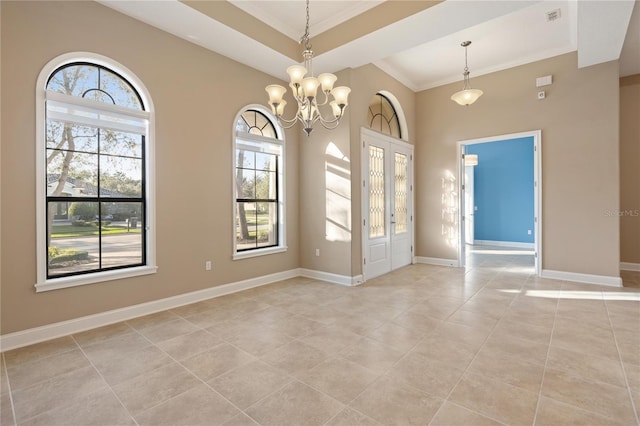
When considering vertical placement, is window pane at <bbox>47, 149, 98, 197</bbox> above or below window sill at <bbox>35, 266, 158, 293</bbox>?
above

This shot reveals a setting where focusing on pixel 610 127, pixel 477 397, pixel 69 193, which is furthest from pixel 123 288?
pixel 610 127

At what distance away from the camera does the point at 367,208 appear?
516cm

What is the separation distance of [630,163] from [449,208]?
313cm

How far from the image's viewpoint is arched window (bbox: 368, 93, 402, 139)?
5516mm

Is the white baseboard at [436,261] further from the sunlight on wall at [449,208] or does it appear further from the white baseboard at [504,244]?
the white baseboard at [504,244]

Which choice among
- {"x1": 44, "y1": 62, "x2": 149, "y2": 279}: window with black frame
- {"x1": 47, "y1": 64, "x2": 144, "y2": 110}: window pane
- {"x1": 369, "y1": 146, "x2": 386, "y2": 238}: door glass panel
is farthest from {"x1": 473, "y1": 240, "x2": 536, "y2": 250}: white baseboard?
{"x1": 47, "y1": 64, "x2": 144, "y2": 110}: window pane

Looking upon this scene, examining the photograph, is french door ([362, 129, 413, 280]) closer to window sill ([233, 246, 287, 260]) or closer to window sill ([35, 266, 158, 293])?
window sill ([233, 246, 287, 260])

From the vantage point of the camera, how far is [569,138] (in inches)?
193

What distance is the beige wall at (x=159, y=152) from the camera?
2766 mm

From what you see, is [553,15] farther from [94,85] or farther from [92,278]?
[92,278]

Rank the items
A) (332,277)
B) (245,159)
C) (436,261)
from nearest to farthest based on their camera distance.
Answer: (245,159)
(332,277)
(436,261)

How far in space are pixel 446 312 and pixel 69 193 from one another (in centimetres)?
429

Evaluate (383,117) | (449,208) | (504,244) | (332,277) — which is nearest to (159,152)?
(332,277)

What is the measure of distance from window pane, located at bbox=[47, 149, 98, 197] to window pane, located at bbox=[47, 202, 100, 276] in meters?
0.13
